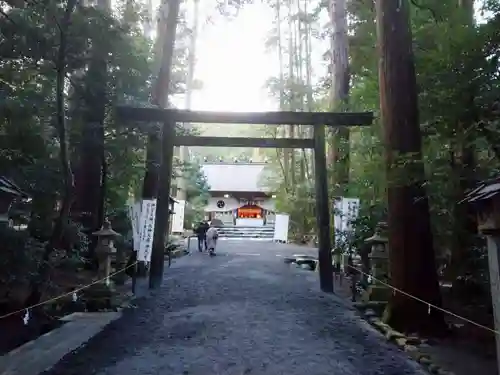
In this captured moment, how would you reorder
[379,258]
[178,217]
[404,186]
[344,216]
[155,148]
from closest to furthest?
[404,186] < [379,258] < [344,216] < [155,148] < [178,217]

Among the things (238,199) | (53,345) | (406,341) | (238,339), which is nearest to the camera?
(53,345)

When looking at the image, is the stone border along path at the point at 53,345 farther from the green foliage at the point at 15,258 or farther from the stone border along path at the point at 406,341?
the stone border along path at the point at 406,341

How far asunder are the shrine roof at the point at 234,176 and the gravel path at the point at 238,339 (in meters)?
31.1

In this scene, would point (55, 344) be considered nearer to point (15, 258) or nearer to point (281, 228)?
point (15, 258)

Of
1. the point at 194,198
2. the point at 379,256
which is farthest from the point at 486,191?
the point at 194,198

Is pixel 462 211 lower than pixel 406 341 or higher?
higher

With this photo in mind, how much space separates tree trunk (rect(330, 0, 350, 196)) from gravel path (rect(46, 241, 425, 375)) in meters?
4.88

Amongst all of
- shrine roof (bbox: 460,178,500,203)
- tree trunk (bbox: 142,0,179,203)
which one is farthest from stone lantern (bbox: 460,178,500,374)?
tree trunk (bbox: 142,0,179,203)

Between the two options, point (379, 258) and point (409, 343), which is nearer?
point (409, 343)

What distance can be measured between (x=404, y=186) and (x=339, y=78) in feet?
27.6

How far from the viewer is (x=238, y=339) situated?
6004mm

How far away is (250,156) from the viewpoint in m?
56.0

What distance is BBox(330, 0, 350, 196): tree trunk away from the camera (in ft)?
45.7

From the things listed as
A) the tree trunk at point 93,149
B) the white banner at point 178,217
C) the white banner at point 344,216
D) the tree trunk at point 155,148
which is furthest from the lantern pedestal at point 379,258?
the white banner at point 178,217
